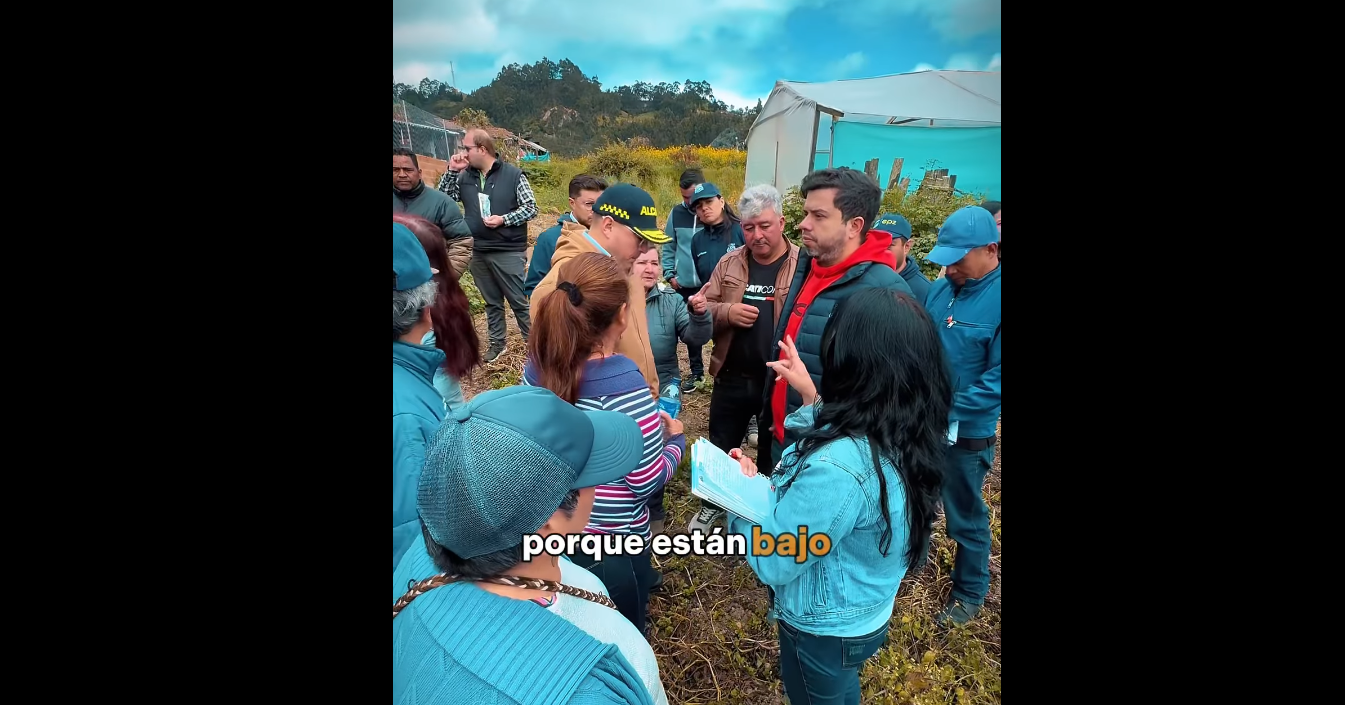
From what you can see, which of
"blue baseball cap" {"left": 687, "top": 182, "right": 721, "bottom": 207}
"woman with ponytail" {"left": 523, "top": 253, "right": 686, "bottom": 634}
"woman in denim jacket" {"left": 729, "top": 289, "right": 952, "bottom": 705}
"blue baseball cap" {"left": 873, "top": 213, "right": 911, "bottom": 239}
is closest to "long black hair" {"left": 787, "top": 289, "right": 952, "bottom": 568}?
"woman in denim jacket" {"left": 729, "top": 289, "right": 952, "bottom": 705}

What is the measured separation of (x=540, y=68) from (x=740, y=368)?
1.97 metres

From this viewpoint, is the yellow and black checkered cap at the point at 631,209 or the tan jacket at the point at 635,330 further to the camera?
the yellow and black checkered cap at the point at 631,209

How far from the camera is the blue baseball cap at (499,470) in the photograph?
2.48 ft

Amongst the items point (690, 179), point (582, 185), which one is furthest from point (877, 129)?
point (582, 185)

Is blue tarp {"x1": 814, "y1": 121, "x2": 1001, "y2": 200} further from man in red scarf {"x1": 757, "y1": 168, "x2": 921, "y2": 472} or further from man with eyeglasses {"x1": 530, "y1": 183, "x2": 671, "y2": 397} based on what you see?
man in red scarf {"x1": 757, "y1": 168, "x2": 921, "y2": 472}

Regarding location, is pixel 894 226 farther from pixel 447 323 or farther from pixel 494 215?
pixel 494 215

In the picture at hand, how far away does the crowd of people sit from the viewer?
0.77 metres

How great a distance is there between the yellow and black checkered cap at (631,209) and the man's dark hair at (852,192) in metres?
0.73

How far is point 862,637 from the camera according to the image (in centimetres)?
130

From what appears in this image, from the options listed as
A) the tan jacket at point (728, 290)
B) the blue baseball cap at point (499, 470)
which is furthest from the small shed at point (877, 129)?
the blue baseball cap at point (499, 470)

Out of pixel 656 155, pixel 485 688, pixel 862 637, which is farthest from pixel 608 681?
pixel 656 155

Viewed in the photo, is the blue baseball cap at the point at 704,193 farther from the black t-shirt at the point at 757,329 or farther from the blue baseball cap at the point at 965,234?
the blue baseball cap at the point at 965,234

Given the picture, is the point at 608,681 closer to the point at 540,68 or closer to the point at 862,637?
the point at 862,637

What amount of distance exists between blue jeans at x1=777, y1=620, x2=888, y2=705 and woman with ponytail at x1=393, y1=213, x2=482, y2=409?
108 cm
